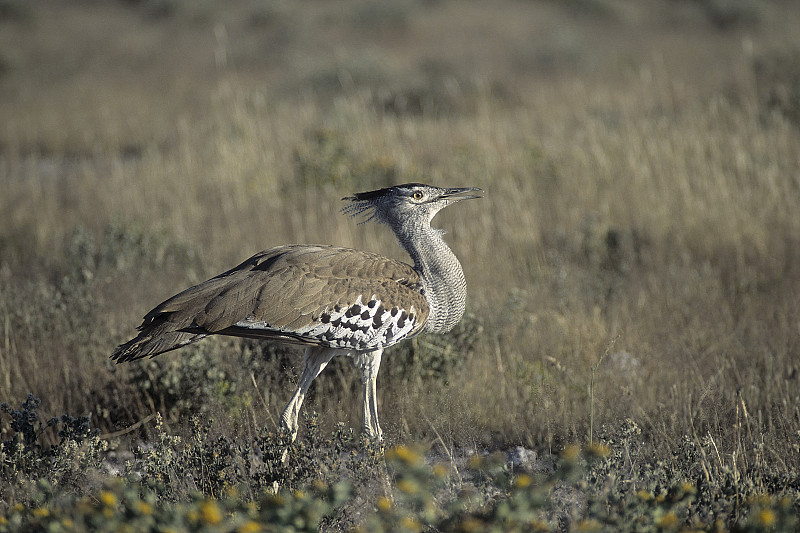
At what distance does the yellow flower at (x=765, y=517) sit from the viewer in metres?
1.88

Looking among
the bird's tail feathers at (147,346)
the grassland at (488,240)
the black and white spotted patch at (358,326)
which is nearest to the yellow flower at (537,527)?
the grassland at (488,240)

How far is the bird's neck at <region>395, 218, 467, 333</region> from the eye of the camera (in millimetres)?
3631

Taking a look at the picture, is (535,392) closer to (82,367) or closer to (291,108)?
(82,367)

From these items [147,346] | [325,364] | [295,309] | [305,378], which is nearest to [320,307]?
[295,309]

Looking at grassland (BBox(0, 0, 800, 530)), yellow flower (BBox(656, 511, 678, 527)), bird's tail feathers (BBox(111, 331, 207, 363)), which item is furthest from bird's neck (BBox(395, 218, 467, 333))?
yellow flower (BBox(656, 511, 678, 527))

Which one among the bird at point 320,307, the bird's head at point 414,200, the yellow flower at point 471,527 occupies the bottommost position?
the yellow flower at point 471,527

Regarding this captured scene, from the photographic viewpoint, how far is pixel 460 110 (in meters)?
10.1

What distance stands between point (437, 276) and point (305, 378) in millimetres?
838

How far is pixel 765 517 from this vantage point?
6.18ft

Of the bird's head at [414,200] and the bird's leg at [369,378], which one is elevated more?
the bird's head at [414,200]

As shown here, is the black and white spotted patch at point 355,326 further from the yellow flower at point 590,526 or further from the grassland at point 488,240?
the yellow flower at point 590,526

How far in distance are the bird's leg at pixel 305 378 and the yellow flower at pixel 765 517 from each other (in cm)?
205

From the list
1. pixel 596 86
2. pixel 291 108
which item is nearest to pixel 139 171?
pixel 291 108

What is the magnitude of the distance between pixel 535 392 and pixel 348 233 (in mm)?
2776
